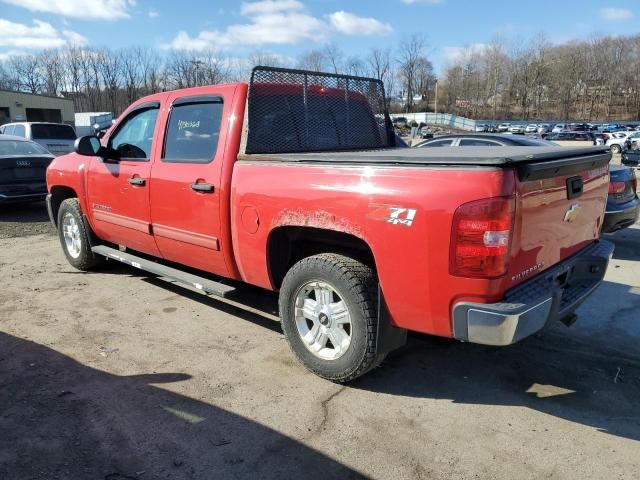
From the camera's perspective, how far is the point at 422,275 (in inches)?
112

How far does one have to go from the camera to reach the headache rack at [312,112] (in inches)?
161

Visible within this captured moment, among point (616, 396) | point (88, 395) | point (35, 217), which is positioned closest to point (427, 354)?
point (616, 396)

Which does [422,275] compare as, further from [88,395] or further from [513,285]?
[88,395]

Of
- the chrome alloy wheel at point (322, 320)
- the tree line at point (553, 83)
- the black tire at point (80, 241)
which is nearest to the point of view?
the chrome alloy wheel at point (322, 320)

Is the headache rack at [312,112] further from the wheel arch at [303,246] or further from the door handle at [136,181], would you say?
the door handle at [136,181]

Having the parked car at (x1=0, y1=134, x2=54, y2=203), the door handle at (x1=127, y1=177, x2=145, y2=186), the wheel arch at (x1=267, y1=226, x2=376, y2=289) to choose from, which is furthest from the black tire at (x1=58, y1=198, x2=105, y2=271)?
the parked car at (x1=0, y1=134, x2=54, y2=203)

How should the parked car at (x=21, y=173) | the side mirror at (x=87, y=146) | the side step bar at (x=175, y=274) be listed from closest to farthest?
the side step bar at (x=175, y=274) → the side mirror at (x=87, y=146) → the parked car at (x=21, y=173)

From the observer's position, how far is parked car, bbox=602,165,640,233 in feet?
21.9

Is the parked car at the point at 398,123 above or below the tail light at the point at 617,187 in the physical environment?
above

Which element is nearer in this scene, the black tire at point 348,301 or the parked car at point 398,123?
the black tire at point 348,301

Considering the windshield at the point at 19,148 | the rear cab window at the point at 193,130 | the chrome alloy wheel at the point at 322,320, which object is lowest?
the chrome alloy wheel at the point at 322,320

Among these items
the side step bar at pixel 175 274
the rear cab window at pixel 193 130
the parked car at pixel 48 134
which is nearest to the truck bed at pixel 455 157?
the rear cab window at pixel 193 130

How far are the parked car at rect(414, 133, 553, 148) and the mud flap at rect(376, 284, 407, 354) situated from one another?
5201 mm

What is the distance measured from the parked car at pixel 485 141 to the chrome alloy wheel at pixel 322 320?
503cm
